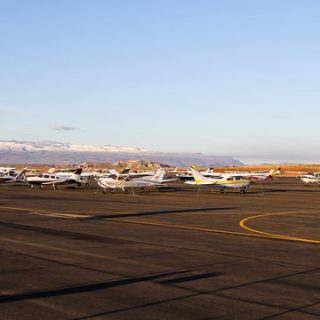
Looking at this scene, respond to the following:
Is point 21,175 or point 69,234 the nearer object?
point 69,234

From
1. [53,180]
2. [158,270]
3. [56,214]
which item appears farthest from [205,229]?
[53,180]

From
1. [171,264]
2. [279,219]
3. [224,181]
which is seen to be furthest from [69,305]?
[224,181]

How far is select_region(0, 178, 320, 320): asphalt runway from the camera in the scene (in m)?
10.6

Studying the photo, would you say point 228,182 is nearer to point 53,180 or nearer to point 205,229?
point 53,180

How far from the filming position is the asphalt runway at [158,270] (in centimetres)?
1058

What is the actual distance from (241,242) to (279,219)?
10.5 meters

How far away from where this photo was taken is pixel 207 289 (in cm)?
1227

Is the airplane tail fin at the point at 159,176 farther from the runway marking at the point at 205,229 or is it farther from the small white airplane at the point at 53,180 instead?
the runway marking at the point at 205,229

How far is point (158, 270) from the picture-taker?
47.7 feet

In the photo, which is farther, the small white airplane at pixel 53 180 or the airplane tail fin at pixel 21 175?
the airplane tail fin at pixel 21 175

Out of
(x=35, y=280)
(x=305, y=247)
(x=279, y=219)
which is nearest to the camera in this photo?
(x=35, y=280)

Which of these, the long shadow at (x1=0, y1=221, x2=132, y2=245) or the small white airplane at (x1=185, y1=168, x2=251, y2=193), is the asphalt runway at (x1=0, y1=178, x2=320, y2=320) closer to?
the long shadow at (x1=0, y1=221, x2=132, y2=245)

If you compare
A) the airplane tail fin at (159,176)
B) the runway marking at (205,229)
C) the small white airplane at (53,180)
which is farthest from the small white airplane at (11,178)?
the runway marking at (205,229)

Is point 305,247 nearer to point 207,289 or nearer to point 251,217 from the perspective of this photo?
point 207,289
